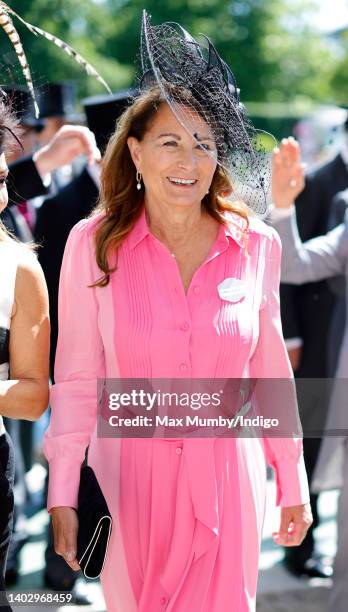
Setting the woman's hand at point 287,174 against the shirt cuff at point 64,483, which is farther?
the woman's hand at point 287,174

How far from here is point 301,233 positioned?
5191 mm

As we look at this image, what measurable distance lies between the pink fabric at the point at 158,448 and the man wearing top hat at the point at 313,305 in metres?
2.19

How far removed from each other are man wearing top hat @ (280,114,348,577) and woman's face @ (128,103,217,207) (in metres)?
2.16

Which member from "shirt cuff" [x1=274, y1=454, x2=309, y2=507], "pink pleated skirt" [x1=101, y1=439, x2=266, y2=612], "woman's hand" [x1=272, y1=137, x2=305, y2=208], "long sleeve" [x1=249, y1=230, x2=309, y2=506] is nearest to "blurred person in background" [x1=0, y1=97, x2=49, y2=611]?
"pink pleated skirt" [x1=101, y1=439, x2=266, y2=612]

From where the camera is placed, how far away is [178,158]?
115 inches

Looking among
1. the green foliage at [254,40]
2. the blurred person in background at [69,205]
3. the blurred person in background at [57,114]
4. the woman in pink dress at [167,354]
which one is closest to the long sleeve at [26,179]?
the blurred person in background at [69,205]

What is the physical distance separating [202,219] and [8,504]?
3.40 ft

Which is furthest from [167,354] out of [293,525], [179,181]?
[293,525]

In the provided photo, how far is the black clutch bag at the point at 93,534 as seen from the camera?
8.81 feet

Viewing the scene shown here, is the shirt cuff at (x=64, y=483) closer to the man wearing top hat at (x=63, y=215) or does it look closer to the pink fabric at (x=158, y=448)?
the pink fabric at (x=158, y=448)

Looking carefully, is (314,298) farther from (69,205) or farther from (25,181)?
(25,181)

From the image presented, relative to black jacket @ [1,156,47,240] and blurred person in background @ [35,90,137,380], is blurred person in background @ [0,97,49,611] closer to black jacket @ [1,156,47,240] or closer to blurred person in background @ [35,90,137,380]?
black jacket @ [1,156,47,240]

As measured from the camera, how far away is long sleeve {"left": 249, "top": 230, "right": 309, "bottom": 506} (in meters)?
3.03

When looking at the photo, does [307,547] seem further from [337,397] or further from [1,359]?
[1,359]
